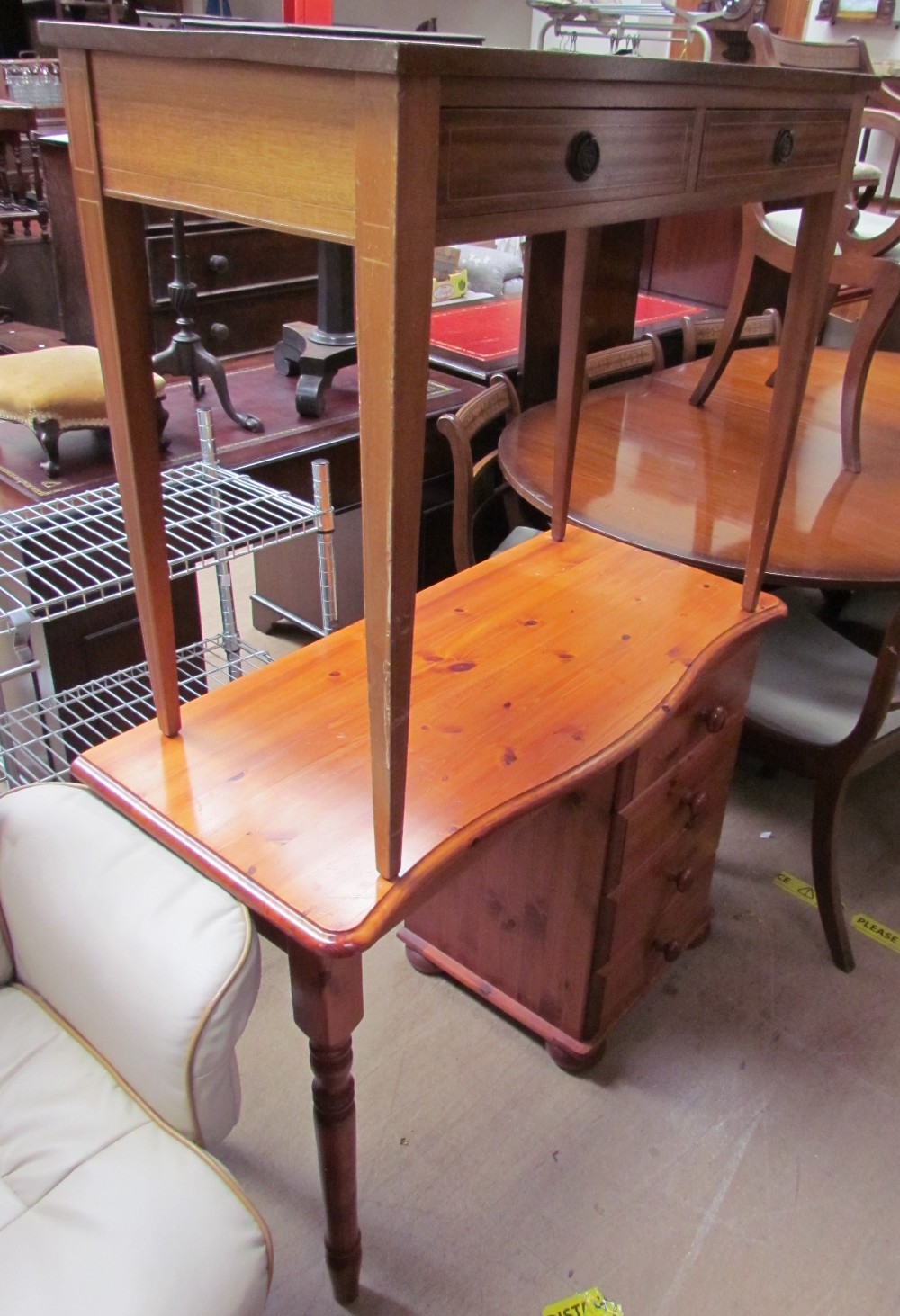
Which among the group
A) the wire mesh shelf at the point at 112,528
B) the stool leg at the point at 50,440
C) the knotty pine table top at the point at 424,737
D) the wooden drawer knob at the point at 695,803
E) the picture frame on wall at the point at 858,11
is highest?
the picture frame on wall at the point at 858,11

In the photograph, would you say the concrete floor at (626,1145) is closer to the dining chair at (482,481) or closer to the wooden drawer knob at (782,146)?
the dining chair at (482,481)

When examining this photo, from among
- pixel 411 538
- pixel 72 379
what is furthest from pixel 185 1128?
pixel 72 379

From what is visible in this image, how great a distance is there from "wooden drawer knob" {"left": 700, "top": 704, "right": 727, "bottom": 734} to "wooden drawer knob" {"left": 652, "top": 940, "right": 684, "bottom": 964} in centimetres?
38

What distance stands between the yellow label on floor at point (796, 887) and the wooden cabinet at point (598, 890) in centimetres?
30

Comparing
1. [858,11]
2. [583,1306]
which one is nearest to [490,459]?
[583,1306]

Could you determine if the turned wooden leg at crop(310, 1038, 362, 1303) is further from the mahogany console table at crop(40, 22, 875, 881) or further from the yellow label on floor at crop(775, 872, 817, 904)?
the yellow label on floor at crop(775, 872, 817, 904)

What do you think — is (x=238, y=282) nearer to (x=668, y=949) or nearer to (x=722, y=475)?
(x=722, y=475)

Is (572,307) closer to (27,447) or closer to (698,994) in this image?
(27,447)

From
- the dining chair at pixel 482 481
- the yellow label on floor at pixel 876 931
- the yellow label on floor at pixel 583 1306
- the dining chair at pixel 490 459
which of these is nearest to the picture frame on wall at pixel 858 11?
the dining chair at pixel 490 459

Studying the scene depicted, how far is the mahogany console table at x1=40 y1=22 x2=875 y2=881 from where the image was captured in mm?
601

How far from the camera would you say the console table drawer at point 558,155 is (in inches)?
25.0

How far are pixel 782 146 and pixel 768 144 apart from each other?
0.10 ft

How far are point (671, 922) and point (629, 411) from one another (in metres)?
1.22

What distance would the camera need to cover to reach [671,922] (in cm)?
Answer: 152
